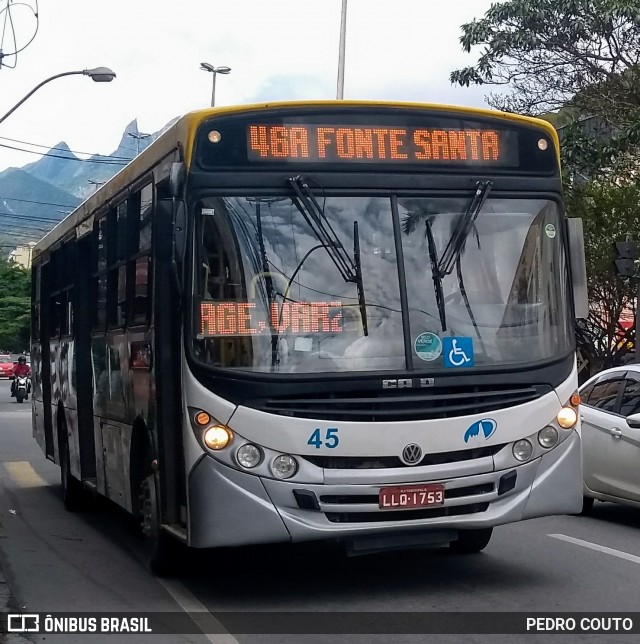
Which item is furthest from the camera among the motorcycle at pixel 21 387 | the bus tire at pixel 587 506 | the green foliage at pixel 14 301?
the green foliage at pixel 14 301

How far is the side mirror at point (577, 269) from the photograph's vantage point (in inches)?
321

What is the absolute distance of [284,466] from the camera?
730 cm

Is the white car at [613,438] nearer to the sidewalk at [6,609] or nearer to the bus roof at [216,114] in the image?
the bus roof at [216,114]

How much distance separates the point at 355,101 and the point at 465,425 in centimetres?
219

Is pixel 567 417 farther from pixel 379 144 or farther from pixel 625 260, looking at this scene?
pixel 625 260

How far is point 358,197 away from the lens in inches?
302

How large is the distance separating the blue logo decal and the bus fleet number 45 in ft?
2.67

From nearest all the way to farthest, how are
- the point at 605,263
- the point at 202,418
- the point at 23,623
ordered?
the point at 23,623 → the point at 202,418 → the point at 605,263

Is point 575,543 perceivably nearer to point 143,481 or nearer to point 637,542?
point 637,542

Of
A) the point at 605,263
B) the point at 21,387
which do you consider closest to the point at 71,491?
the point at 605,263

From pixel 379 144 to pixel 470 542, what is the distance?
327 centimetres

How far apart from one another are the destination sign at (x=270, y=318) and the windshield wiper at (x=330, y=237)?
17cm

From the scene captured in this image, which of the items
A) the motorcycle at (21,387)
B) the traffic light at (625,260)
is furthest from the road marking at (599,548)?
the motorcycle at (21,387)

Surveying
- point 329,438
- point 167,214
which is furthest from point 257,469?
point 167,214
